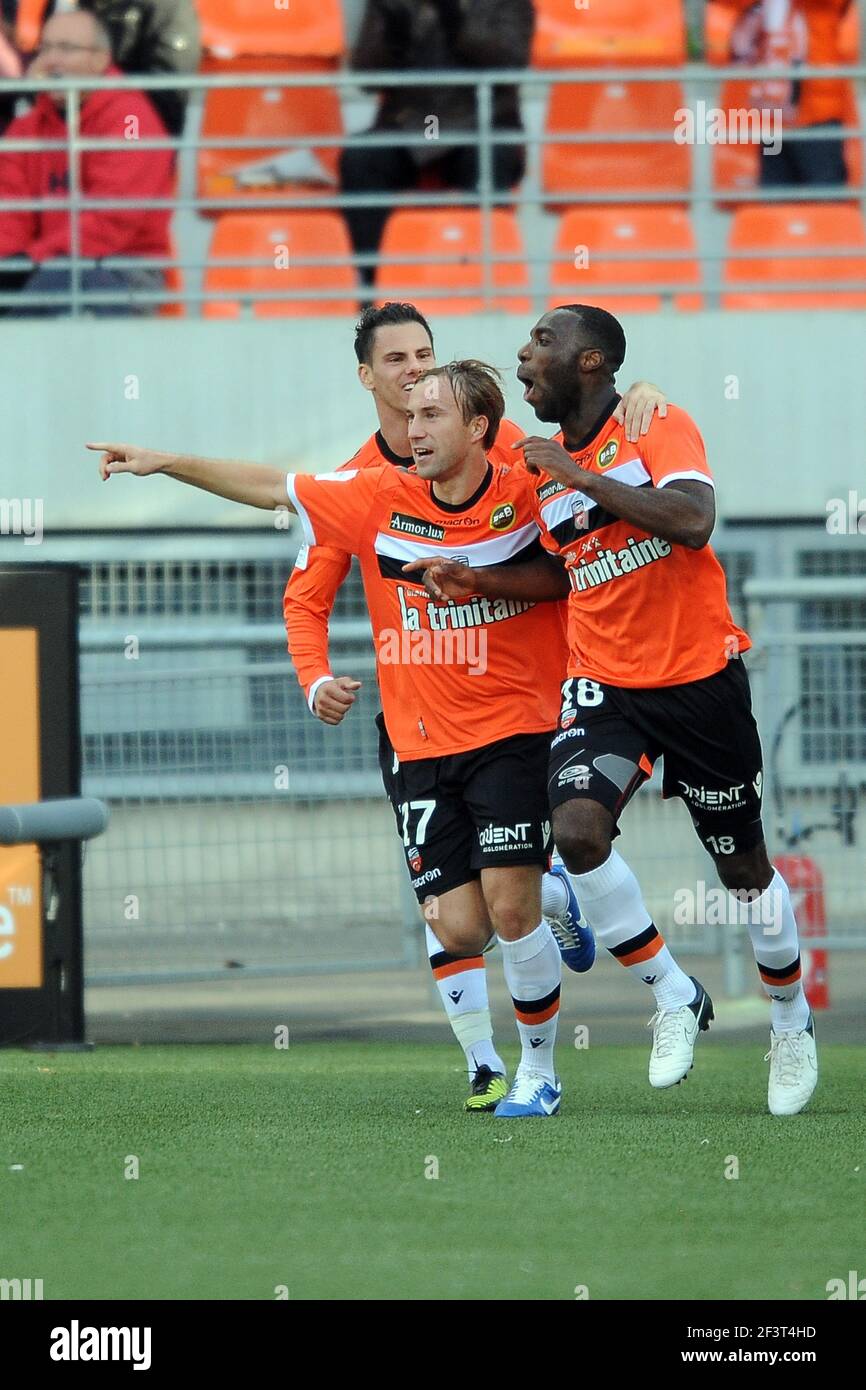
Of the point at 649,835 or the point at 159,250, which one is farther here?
the point at 159,250

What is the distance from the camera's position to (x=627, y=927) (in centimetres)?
572

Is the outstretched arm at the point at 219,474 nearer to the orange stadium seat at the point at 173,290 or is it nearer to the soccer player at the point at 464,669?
the soccer player at the point at 464,669

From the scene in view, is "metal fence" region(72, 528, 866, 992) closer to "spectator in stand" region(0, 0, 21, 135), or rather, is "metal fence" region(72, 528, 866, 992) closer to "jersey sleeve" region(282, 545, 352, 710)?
"jersey sleeve" region(282, 545, 352, 710)

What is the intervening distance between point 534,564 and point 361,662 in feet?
10.4

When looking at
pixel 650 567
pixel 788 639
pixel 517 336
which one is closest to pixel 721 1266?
pixel 650 567

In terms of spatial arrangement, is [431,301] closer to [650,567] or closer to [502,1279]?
[650,567]

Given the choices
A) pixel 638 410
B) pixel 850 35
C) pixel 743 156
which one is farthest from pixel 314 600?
pixel 850 35

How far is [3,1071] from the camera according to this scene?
6.89 m

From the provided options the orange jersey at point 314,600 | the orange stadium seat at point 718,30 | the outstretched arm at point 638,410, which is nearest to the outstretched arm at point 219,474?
the orange jersey at point 314,600

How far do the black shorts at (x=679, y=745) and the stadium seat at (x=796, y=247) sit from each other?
753cm

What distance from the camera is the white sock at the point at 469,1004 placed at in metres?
6.20

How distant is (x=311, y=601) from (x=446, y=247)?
6698mm

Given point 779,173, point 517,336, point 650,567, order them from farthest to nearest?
point 779,173 < point 517,336 < point 650,567

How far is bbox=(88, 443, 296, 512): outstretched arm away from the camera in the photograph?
5648 millimetres
